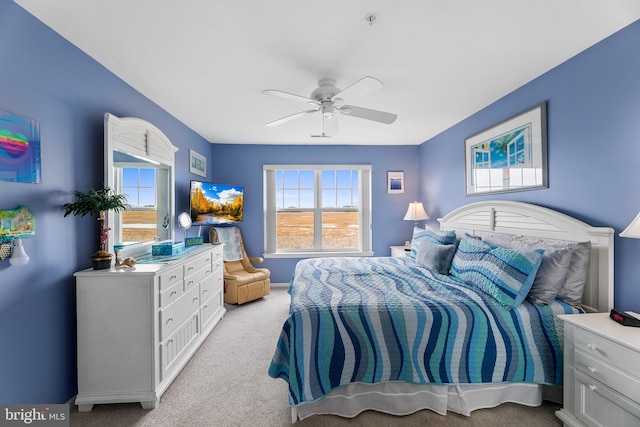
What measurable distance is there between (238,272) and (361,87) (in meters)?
3.22

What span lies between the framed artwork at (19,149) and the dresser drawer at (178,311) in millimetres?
1157

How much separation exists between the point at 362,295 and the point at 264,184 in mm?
3165

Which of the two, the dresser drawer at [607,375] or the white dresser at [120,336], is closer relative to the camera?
the dresser drawer at [607,375]

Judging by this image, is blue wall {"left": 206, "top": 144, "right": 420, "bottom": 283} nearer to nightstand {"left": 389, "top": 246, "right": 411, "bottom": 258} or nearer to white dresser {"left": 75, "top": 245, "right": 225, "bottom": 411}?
nightstand {"left": 389, "top": 246, "right": 411, "bottom": 258}

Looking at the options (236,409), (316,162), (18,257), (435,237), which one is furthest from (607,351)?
(316,162)

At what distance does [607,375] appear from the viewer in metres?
1.46

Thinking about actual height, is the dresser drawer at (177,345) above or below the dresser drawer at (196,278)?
below

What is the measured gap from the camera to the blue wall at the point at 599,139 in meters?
1.78

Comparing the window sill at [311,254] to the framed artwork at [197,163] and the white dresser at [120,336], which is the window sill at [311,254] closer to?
the framed artwork at [197,163]

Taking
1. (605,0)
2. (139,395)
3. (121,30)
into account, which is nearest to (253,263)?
(139,395)

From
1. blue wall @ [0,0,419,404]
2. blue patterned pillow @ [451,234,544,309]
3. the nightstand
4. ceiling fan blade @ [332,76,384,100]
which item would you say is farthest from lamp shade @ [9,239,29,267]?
the nightstand

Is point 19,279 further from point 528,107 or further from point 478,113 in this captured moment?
point 478,113

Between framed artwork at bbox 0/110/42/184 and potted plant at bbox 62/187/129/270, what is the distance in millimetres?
230

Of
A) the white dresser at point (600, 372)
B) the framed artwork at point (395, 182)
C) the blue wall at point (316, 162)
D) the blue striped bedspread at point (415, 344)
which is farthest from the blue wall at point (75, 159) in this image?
the framed artwork at point (395, 182)
